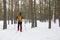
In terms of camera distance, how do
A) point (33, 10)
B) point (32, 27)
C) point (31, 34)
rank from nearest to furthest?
point (31, 34), point (32, 27), point (33, 10)

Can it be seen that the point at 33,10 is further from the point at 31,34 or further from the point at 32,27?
the point at 31,34

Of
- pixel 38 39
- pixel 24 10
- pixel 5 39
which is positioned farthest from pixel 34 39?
pixel 24 10

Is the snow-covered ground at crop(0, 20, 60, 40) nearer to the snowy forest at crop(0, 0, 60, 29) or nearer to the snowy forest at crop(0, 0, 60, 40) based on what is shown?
the snowy forest at crop(0, 0, 60, 40)

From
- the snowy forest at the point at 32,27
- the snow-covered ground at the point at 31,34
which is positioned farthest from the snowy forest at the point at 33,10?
the snow-covered ground at the point at 31,34

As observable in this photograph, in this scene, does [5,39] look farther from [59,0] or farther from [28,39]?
[59,0]

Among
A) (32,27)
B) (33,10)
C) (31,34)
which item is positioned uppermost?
(33,10)

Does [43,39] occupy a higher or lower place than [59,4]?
lower

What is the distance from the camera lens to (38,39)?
33.7ft

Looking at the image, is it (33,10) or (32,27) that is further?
(33,10)

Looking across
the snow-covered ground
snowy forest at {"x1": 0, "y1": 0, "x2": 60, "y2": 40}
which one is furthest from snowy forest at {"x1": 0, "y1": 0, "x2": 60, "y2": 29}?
the snow-covered ground

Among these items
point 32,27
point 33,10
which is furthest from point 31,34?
point 33,10

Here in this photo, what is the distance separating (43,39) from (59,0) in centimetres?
957

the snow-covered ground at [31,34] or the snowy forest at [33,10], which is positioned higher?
the snowy forest at [33,10]

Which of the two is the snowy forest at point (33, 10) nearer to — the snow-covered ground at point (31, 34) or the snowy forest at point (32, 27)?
the snowy forest at point (32, 27)
